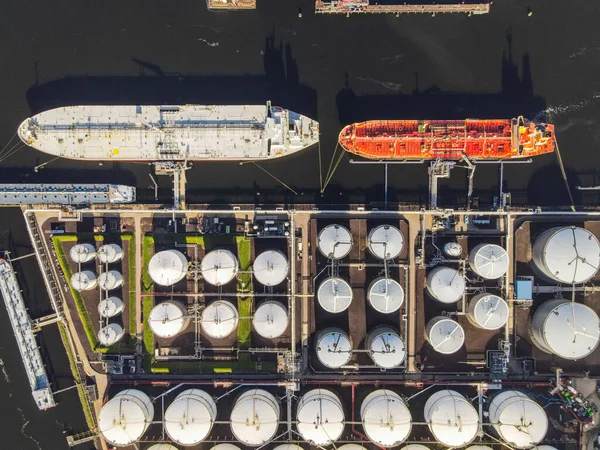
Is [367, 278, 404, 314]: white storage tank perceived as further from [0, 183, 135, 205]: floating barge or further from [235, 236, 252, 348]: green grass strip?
[0, 183, 135, 205]: floating barge

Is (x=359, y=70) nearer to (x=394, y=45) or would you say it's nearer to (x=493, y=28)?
(x=394, y=45)

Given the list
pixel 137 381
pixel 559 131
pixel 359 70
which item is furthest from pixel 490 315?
pixel 137 381

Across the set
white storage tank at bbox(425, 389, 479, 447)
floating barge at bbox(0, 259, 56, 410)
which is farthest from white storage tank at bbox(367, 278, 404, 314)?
floating barge at bbox(0, 259, 56, 410)

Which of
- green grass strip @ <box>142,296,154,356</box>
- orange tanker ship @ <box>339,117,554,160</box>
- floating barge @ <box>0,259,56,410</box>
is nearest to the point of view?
green grass strip @ <box>142,296,154,356</box>

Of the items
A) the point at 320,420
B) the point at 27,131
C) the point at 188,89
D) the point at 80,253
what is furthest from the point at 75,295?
the point at 320,420

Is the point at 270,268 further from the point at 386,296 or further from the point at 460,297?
the point at 460,297

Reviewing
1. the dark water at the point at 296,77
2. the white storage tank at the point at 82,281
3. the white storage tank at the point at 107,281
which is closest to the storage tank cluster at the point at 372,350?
the dark water at the point at 296,77

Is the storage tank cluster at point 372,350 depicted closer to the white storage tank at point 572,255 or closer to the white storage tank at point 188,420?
the white storage tank at point 188,420
